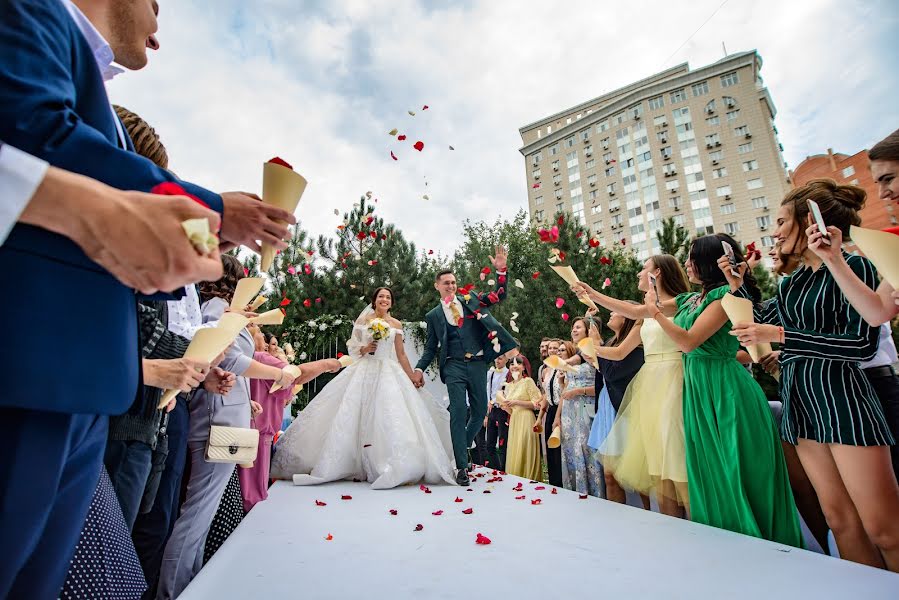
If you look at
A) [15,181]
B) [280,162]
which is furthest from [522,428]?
[15,181]

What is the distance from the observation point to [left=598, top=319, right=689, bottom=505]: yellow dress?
255cm

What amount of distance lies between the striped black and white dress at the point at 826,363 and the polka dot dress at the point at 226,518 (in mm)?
2914

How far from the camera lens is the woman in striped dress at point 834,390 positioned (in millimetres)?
1716

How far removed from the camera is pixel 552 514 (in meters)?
2.64

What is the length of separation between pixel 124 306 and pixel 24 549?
1.13 ft

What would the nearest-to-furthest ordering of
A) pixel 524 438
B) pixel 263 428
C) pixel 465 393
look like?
pixel 263 428
pixel 465 393
pixel 524 438

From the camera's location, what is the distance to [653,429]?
271 centimetres

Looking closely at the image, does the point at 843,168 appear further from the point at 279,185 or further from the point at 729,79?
the point at 279,185

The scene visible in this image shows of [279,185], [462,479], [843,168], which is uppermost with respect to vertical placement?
[843,168]

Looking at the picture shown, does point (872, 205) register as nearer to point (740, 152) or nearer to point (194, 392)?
point (740, 152)

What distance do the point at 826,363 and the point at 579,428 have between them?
264cm

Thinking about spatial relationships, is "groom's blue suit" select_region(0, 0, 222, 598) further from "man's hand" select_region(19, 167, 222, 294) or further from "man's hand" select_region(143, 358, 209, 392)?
"man's hand" select_region(143, 358, 209, 392)

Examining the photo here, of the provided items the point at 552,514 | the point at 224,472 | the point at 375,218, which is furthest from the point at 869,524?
the point at 375,218

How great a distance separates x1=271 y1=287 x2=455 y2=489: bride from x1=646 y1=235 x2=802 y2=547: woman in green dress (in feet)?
6.96
